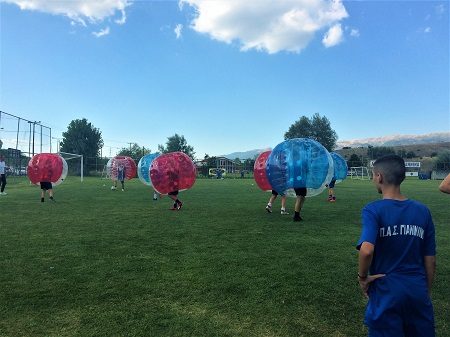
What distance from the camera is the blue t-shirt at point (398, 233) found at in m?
2.68

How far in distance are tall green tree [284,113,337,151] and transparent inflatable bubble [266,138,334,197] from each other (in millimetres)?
87292

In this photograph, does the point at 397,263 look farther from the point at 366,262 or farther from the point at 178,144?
the point at 178,144

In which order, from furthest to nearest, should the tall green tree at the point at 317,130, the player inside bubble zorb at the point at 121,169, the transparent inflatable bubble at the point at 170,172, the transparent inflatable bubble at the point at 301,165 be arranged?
the tall green tree at the point at 317,130 < the player inside bubble zorb at the point at 121,169 < the transparent inflatable bubble at the point at 170,172 < the transparent inflatable bubble at the point at 301,165

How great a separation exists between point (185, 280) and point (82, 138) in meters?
70.5

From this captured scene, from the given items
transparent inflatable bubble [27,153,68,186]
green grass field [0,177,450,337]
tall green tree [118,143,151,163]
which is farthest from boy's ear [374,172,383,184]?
tall green tree [118,143,151,163]

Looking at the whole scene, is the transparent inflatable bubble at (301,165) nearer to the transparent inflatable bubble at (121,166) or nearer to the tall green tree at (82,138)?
the transparent inflatable bubble at (121,166)

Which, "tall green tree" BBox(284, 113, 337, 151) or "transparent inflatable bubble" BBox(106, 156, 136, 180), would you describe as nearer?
"transparent inflatable bubble" BBox(106, 156, 136, 180)

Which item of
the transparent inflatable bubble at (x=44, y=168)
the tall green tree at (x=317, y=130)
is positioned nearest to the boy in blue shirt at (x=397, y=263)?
the transparent inflatable bubble at (x=44, y=168)

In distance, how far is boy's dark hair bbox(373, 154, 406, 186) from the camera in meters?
2.78

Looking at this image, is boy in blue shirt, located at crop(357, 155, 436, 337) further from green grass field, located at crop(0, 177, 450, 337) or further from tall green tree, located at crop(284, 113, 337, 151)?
tall green tree, located at crop(284, 113, 337, 151)

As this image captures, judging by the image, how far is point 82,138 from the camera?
7075 cm

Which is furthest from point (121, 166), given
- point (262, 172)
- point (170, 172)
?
point (262, 172)

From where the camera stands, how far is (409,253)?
272 cm

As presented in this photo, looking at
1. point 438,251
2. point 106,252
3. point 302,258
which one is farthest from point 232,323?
point 438,251
